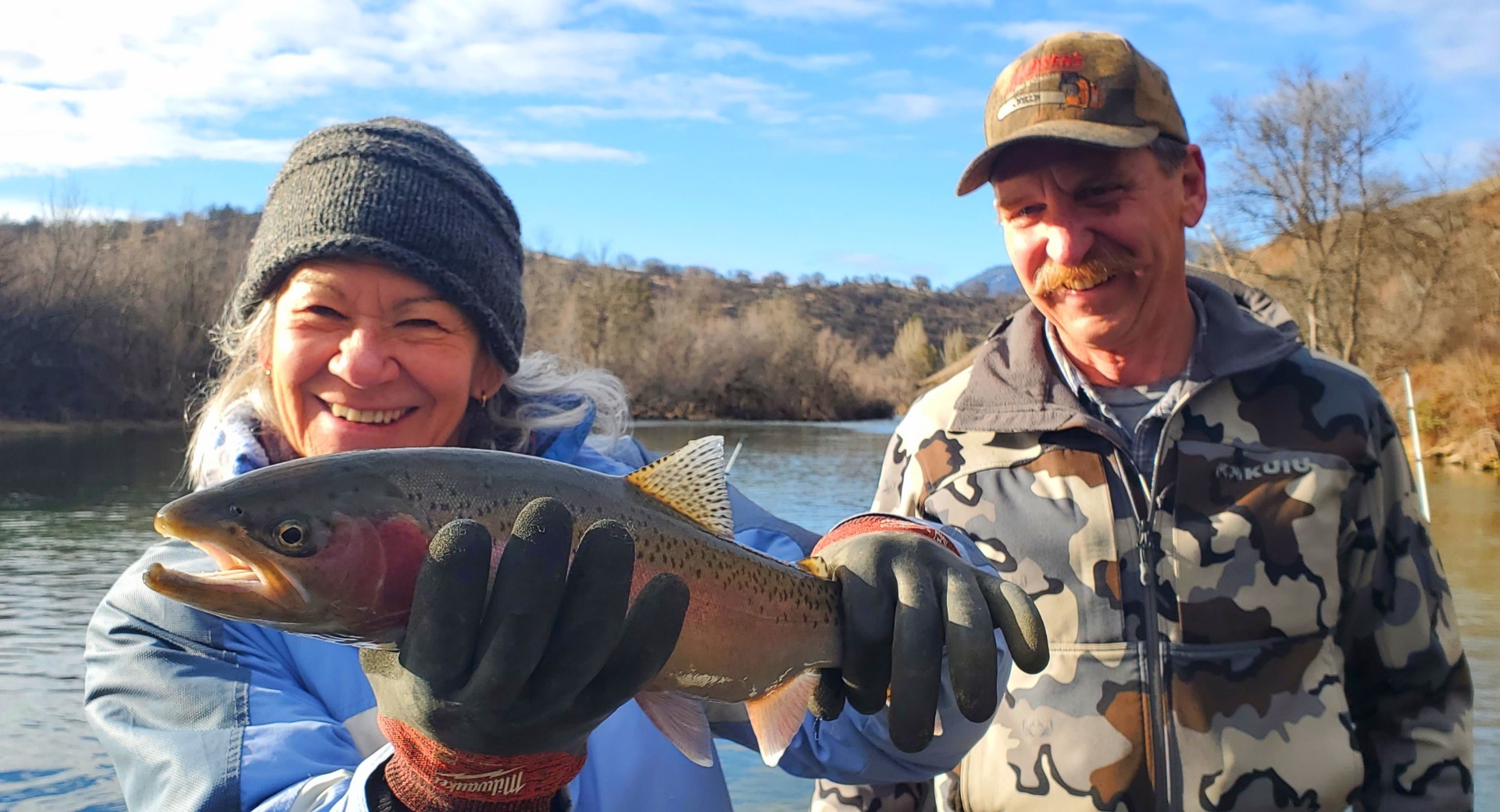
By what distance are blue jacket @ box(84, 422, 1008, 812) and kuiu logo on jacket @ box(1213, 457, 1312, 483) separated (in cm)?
149

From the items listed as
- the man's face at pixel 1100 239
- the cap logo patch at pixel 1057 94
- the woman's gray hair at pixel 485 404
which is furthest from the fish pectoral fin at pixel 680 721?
the cap logo patch at pixel 1057 94

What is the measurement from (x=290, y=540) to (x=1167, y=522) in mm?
3099

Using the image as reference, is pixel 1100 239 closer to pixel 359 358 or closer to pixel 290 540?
pixel 359 358

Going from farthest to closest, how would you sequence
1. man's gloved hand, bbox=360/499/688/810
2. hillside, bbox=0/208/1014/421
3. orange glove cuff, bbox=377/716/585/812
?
hillside, bbox=0/208/1014/421 → orange glove cuff, bbox=377/716/585/812 → man's gloved hand, bbox=360/499/688/810

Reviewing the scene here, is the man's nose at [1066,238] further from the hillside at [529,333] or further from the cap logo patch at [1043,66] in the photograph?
the hillside at [529,333]

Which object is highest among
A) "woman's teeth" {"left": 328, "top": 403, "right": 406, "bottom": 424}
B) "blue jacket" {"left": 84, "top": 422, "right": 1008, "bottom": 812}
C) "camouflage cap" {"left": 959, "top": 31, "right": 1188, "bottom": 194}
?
"camouflage cap" {"left": 959, "top": 31, "right": 1188, "bottom": 194}

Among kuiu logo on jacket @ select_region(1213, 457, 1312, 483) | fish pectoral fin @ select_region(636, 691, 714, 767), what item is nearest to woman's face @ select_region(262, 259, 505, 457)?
fish pectoral fin @ select_region(636, 691, 714, 767)

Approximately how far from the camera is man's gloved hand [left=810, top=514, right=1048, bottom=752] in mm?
2605

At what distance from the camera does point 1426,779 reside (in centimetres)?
370

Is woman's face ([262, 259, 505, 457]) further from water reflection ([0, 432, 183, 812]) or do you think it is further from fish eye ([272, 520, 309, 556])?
water reflection ([0, 432, 183, 812])

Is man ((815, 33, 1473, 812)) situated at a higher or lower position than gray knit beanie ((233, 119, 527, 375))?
lower

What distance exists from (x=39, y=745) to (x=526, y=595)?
12.5 meters

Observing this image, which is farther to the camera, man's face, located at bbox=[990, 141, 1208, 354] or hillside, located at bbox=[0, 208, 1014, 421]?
hillside, located at bbox=[0, 208, 1014, 421]

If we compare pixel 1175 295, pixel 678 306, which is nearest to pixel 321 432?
pixel 1175 295
